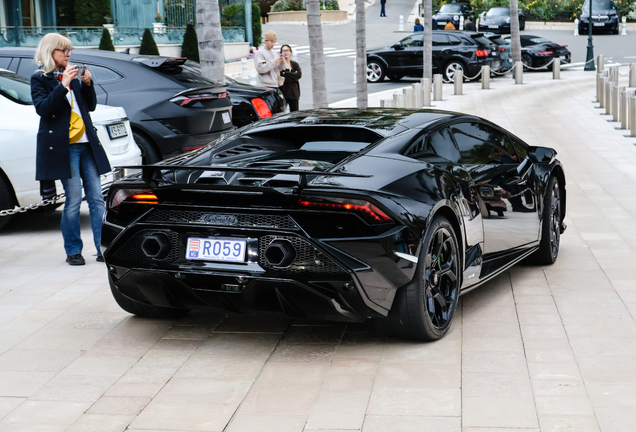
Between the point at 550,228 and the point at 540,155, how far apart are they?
572 mm

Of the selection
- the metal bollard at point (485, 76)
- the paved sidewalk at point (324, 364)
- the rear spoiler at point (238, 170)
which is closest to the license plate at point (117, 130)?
the paved sidewalk at point (324, 364)

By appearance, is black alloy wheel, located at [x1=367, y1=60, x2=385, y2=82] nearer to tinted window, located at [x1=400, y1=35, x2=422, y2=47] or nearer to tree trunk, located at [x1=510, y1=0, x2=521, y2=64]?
tinted window, located at [x1=400, y1=35, x2=422, y2=47]

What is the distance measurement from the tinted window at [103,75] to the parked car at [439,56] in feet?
65.0

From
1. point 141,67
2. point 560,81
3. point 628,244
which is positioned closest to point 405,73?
point 560,81

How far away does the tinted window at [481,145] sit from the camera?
587 cm

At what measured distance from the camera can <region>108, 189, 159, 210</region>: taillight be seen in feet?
16.0

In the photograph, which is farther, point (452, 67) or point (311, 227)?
point (452, 67)

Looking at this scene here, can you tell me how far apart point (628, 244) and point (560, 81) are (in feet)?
76.0

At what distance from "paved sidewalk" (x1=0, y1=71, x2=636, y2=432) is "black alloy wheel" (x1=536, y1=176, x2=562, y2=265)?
0.36 feet

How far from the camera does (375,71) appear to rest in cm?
2958

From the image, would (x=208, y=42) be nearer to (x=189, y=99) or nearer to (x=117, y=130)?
(x=189, y=99)

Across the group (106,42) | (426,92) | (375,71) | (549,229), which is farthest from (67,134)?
(375,71)

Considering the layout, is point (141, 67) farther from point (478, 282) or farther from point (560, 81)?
point (560, 81)

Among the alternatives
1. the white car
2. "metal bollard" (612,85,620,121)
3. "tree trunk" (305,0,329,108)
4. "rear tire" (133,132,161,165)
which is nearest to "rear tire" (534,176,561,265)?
the white car
